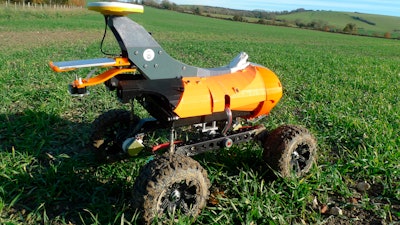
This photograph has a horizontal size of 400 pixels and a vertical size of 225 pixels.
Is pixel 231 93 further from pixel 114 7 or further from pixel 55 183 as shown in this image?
pixel 55 183

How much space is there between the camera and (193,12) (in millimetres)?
86312

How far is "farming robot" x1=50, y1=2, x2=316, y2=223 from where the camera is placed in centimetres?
279

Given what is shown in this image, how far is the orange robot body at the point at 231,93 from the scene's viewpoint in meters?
3.26

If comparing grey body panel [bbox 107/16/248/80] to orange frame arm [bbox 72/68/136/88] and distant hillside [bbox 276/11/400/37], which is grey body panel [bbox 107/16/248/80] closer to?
orange frame arm [bbox 72/68/136/88]

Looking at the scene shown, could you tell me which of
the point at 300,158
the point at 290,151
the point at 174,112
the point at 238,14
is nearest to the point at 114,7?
the point at 174,112

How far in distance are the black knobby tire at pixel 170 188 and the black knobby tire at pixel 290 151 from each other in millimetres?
999

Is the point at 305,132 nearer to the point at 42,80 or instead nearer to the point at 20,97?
the point at 20,97

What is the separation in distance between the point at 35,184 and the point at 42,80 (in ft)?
14.8

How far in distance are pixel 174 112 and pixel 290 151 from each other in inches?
56.0

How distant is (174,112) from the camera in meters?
3.20

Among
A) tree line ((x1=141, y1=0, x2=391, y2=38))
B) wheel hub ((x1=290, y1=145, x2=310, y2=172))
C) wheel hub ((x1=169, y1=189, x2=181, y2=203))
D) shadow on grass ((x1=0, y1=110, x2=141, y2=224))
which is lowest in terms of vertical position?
shadow on grass ((x1=0, y1=110, x2=141, y2=224))

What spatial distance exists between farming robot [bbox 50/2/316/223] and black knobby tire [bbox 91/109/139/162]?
0.04 feet

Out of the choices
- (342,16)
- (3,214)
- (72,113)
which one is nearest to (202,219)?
(3,214)

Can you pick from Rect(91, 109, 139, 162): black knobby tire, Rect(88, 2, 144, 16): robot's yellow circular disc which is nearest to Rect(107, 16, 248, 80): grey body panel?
Rect(88, 2, 144, 16): robot's yellow circular disc
